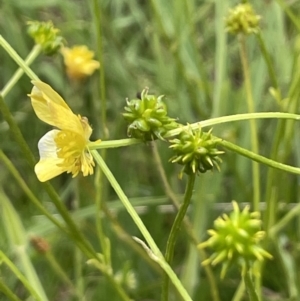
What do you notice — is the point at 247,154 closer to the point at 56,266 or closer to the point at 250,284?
the point at 250,284

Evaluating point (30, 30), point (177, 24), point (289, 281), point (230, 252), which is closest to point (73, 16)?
point (177, 24)

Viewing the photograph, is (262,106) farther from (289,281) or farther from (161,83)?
(289,281)

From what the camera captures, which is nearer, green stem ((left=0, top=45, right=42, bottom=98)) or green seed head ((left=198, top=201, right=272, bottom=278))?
green seed head ((left=198, top=201, right=272, bottom=278))

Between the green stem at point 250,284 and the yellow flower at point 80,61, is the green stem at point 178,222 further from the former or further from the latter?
the yellow flower at point 80,61

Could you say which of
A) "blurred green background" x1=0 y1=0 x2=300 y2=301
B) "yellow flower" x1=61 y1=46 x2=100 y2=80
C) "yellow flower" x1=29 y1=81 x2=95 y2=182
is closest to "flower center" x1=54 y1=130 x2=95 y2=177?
"yellow flower" x1=29 y1=81 x2=95 y2=182

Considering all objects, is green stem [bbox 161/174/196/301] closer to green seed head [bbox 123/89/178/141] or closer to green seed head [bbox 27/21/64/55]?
green seed head [bbox 123/89/178/141]

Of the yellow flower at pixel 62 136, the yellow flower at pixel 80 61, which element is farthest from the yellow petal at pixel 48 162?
the yellow flower at pixel 80 61
